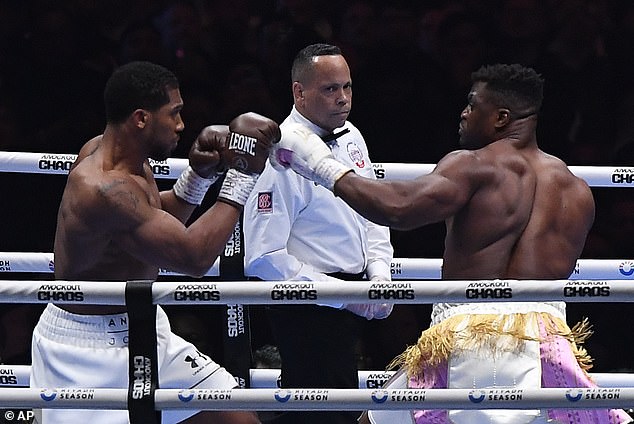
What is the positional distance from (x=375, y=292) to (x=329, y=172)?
0.66 meters

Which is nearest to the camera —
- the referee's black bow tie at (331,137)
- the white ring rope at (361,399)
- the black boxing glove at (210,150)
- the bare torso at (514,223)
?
the white ring rope at (361,399)

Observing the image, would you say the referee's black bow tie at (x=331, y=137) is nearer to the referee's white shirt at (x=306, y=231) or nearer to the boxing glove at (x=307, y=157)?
the referee's white shirt at (x=306, y=231)

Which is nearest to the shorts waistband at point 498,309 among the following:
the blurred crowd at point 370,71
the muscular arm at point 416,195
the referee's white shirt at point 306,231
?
the muscular arm at point 416,195

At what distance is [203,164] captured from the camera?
3.64 m

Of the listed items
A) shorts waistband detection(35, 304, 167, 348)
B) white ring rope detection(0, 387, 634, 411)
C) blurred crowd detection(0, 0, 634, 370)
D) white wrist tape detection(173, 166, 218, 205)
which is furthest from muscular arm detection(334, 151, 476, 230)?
blurred crowd detection(0, 0, 634, 370)

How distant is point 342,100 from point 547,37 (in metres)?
2.26

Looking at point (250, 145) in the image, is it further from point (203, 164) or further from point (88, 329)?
point (88, 329)

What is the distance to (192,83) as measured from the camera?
5.94 m

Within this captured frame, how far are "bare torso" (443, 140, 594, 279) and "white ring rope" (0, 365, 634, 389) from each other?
0.60 m

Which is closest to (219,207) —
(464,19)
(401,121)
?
(401,121)

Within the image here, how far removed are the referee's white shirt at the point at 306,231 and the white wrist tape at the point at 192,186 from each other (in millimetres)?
304

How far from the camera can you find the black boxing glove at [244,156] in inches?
136

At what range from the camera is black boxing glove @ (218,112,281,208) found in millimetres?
3467

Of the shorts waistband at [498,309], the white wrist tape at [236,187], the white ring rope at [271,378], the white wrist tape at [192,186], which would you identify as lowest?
the white ring rope at [271,378]
